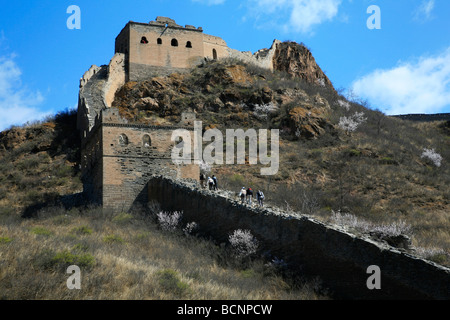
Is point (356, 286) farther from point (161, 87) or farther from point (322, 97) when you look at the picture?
point (322, 97)

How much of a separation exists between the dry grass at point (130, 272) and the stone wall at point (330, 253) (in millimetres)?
621

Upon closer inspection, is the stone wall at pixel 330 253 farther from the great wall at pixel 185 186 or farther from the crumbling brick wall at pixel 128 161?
the crumbling brick wall at pixel 128 161

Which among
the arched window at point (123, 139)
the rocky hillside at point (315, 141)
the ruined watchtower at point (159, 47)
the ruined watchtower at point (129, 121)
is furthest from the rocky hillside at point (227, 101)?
the arched window at point (123, 139)

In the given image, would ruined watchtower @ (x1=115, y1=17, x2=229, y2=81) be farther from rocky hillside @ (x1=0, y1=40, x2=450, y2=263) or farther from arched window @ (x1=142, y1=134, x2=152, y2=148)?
arched window @ (x1=142, y1=134, x2=152, y2=148)

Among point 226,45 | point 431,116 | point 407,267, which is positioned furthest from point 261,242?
point 431,116

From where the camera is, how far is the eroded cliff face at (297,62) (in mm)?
49406

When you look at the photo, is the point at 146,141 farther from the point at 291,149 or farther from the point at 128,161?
the point at 291,149

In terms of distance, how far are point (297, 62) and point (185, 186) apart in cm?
3281

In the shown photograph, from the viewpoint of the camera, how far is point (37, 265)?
445 inches

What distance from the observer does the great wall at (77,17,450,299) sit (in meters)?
11.2

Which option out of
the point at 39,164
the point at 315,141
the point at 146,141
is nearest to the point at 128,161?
the point at 146,141

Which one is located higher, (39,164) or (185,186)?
(39,164)

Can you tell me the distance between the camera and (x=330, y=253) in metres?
12.5

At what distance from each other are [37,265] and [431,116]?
5354 centimetres
